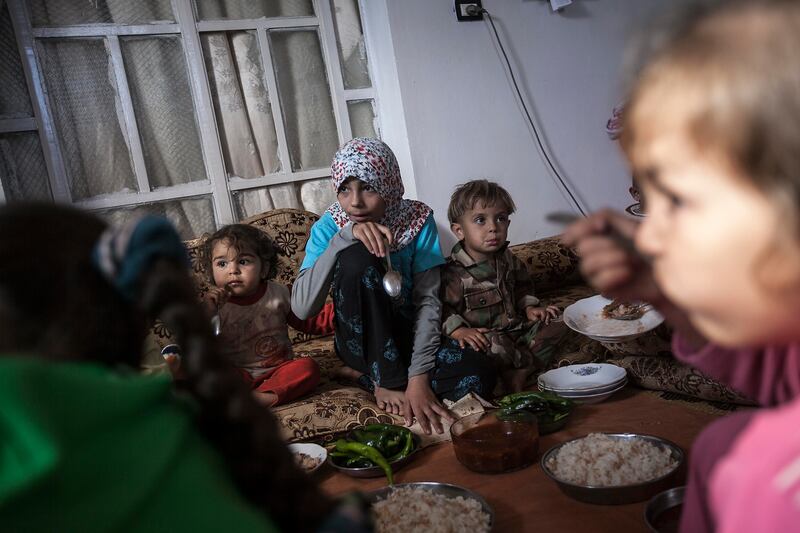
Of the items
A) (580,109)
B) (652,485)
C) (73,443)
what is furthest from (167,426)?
(580,109)

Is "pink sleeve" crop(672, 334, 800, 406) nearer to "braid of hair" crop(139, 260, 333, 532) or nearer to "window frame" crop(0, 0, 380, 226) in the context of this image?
"braid of hair" crop(139, 260, 333, 532)

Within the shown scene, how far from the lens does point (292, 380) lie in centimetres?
232

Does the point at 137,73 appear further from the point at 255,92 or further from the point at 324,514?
the point at 324,514

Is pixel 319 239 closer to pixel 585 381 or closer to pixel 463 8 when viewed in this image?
pixel 585 381

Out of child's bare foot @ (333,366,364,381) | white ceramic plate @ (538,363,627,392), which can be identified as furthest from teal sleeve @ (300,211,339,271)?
white ceramic plate @ (538,363,627,392)

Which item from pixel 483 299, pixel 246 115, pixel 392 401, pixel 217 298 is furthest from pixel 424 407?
pixel 246 115

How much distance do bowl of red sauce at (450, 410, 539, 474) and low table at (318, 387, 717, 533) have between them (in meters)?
0.03

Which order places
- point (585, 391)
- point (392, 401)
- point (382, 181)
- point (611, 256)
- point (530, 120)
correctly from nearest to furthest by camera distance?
point (611, 256) → point (585, 391) → point (392, 401) → point (382, 181) → point (530, 120)

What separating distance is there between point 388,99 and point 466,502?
2.72 metres

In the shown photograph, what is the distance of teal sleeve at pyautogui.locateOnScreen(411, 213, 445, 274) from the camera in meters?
2.49

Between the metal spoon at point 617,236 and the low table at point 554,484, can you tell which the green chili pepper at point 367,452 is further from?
the metal spoon at point 617,236

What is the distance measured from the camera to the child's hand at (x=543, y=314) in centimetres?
266

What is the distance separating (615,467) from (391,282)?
39.0 inches

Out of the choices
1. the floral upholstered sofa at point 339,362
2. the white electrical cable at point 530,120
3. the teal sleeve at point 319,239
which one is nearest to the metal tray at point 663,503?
the floral upholstered sofa at point 339,362
